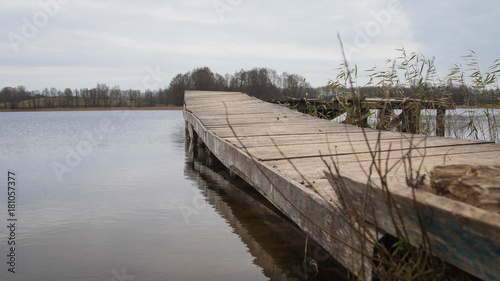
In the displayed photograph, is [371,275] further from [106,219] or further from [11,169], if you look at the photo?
[11,169]

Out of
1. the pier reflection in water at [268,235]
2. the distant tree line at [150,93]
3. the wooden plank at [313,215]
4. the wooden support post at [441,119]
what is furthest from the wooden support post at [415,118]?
the distant tree line at [150,93]

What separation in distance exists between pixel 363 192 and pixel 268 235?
1801 mm

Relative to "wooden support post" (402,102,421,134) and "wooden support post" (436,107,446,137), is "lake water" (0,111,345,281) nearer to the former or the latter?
"wooden support post" (402,102,421,134)

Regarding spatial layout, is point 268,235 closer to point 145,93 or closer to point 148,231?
point 148,231

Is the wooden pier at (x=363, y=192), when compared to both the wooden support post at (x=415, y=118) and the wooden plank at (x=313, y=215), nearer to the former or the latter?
the wooden plank at (x=313, y=215)

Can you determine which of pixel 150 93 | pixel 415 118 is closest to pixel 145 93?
pixel 150 93

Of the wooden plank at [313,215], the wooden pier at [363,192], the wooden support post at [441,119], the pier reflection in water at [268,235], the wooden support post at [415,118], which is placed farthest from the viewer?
the wooden support post at [441,119]

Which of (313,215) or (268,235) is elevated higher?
(313,215)

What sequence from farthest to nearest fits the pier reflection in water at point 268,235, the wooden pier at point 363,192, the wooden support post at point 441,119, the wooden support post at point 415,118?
the wooden support post at point 441,119
the wooden support post at point 415,118
the pier reflection in water at point 268,235
the wooden pier at point 363,192

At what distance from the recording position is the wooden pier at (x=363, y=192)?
3.13 feet

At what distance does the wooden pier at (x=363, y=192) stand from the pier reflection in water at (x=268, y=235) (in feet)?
1.44

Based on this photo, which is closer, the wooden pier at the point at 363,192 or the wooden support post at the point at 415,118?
the wooden pier at the point at 363,192

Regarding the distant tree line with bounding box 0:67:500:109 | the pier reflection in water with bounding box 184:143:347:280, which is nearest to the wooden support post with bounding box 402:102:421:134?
the pier reflection in water with bounding box 184:143:347:280

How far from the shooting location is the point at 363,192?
1.35 meters
